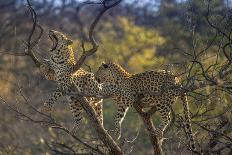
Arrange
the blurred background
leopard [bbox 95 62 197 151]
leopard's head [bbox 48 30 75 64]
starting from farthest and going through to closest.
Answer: the blurred background
leopard [bbox 95 62 197 151]
leopard's head [bbox 48 30 75 64]

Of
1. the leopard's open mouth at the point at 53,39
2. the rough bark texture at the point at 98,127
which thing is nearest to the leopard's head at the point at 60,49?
the leopard's open mouth at the point at 53,39

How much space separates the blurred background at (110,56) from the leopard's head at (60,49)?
50 centimetres

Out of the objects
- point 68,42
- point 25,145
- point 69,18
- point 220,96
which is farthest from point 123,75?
point 69,18

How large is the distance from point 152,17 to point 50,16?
6.01 metres

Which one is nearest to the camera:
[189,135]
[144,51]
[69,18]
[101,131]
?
[101,131]

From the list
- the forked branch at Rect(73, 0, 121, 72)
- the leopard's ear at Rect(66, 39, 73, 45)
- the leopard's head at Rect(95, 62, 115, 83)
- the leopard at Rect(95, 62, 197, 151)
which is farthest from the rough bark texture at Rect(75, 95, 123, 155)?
the leopard's head at Rect(95, 62, 115, 83)

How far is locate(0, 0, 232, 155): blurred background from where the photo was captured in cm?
1076

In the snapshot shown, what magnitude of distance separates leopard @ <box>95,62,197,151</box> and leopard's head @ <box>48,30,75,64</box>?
2.66 ft

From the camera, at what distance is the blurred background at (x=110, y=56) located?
35.3ft

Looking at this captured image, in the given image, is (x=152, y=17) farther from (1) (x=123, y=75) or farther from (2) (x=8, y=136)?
(1) (x=123, y=75)

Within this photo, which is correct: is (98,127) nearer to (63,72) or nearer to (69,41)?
(63,72)

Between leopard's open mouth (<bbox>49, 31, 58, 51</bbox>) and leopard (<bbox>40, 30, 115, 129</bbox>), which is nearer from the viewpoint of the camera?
leopard (<bbox>40, 30, 115, 129</bbox>)

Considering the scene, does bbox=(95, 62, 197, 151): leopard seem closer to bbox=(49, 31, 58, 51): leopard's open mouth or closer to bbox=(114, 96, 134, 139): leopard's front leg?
bbox=(114, 96, 134, 139): leopard's front leg

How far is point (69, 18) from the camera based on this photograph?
4181cm
